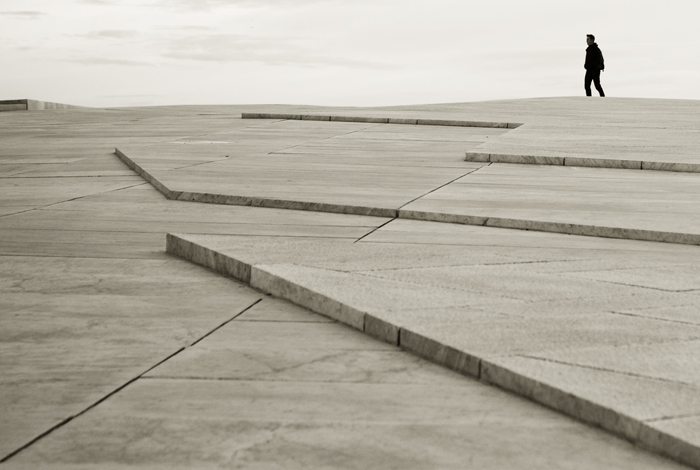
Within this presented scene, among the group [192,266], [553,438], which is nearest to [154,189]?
[192,266]

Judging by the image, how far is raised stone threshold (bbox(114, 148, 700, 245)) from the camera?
592 centimetres

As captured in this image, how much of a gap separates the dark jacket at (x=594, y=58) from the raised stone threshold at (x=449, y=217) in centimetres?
Answer: 1783

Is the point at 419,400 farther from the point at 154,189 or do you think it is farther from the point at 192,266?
the point at 154,189

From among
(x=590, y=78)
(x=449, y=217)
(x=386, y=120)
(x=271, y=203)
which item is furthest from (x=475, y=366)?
(x=590, y=78)

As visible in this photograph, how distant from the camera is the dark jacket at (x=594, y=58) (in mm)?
23281

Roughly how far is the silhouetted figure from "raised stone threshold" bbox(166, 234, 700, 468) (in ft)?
66.6

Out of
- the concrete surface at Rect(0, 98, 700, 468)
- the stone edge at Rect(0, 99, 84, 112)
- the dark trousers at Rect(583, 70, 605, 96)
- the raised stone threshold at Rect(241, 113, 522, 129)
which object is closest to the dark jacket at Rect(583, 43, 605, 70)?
the dark trousers at Rect(583, 70, 605, 96)

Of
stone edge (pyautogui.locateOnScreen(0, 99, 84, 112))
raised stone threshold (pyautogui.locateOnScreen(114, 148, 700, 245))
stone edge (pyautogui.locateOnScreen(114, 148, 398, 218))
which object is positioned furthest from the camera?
stone edge (pyautogui.locateOnScreen(0, 99, 84, 112))

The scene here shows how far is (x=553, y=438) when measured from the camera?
2709 millimetres

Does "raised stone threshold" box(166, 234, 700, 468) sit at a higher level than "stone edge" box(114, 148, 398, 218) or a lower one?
lower

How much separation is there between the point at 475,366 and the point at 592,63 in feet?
71.4

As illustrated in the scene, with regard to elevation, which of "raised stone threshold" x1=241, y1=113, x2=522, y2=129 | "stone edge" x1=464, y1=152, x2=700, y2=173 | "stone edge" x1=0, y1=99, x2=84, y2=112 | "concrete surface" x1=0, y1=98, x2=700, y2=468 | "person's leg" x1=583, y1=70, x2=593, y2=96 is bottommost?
"concrete surface" x1=0, y1=98, x2=700, y2=468

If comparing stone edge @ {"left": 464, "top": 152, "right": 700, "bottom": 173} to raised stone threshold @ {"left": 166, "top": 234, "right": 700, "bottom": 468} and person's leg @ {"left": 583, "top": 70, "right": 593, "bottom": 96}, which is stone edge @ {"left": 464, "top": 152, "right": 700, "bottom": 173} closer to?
raised stone threshold @ {"left": 166, "top": 234, "right": 700, "bottom": 468}

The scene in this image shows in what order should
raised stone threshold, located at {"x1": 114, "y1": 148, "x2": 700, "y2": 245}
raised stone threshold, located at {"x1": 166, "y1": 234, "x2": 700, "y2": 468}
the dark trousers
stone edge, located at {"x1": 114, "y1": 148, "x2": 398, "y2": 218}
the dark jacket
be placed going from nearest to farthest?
raised stone threshold, located at {"x1": 166, "y1": 234, "x2": 700, "y2": 468}
raised stone threshold, located at {"x1": 114, "y1": 148, "x2": 700, "y2": 245}
stone edge, located at {"x1": 114, "y1": 148, "x2": 398, "y2": 218}
the dark jacket
the dark trousers
